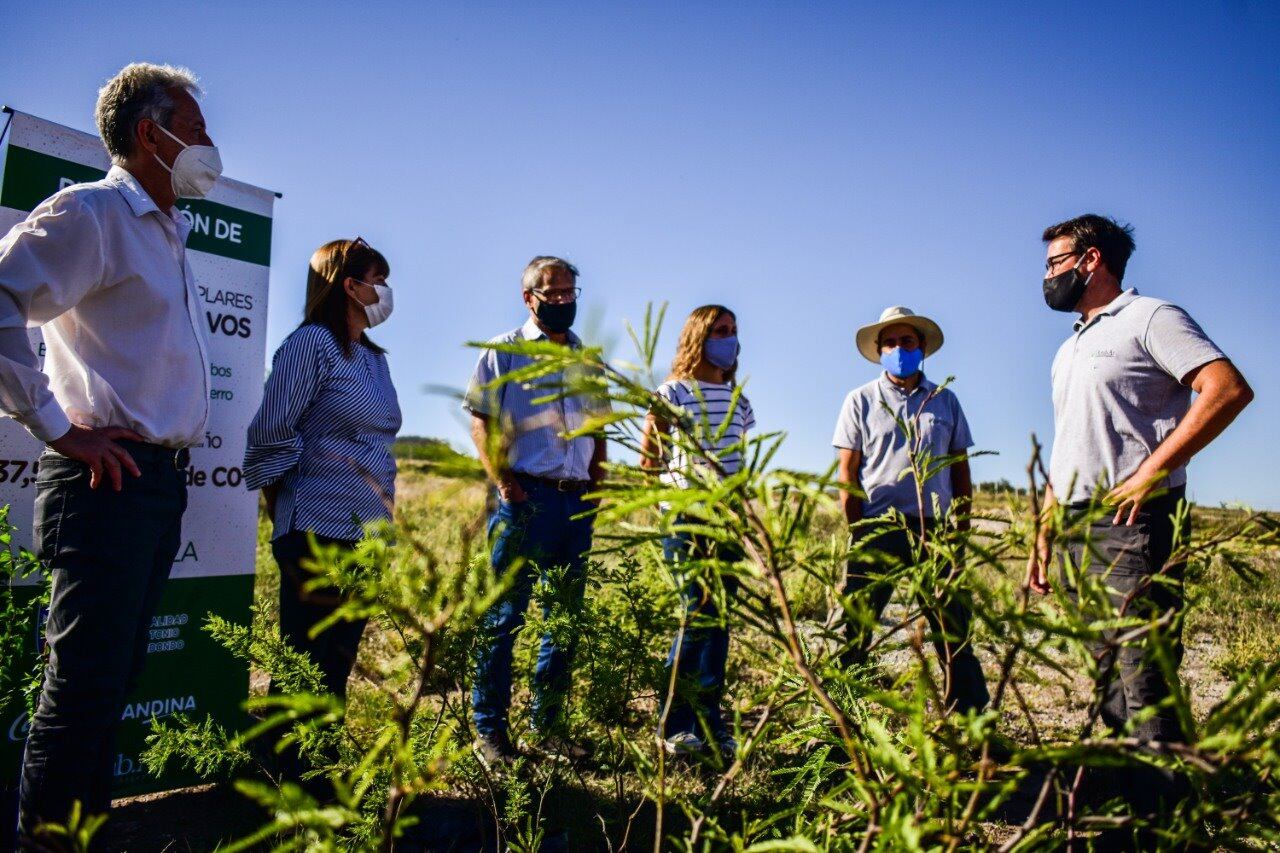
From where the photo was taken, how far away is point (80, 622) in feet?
6.86

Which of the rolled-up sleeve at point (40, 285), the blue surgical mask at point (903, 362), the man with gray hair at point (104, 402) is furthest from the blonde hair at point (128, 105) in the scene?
the blue surgical mask at point (903, 362)

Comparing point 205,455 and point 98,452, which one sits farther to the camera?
point 205,455

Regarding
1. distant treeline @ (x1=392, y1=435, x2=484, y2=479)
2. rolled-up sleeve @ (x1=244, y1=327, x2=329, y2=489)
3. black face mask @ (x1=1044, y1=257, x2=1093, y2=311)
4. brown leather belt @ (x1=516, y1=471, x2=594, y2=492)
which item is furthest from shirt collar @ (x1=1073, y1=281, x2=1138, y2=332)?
distant treeline @ (x1=392, y1=435, x2=484, y2=479)

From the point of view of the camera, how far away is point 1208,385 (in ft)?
9.04

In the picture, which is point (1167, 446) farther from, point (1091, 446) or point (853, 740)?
point (853, 740)

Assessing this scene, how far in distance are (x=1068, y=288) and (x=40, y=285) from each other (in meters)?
3.69

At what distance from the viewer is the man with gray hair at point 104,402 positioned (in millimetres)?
2066

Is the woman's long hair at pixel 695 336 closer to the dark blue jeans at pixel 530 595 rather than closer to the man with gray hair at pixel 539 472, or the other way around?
the man with gray hair at pixel 539 472

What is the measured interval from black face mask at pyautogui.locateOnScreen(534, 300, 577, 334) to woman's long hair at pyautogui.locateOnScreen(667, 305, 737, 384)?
26.2 inches

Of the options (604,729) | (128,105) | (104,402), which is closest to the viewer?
(104,402)

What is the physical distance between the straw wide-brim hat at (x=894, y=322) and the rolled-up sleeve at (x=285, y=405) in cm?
313

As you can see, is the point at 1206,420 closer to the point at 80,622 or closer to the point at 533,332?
the point at 533,332

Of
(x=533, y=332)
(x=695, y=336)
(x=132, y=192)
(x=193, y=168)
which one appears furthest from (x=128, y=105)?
(x=695, y=336)

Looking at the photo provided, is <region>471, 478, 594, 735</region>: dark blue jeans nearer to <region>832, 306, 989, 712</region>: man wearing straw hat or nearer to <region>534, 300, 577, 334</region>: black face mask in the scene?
<region>534, 300, 577, 334</region>: black face mask
